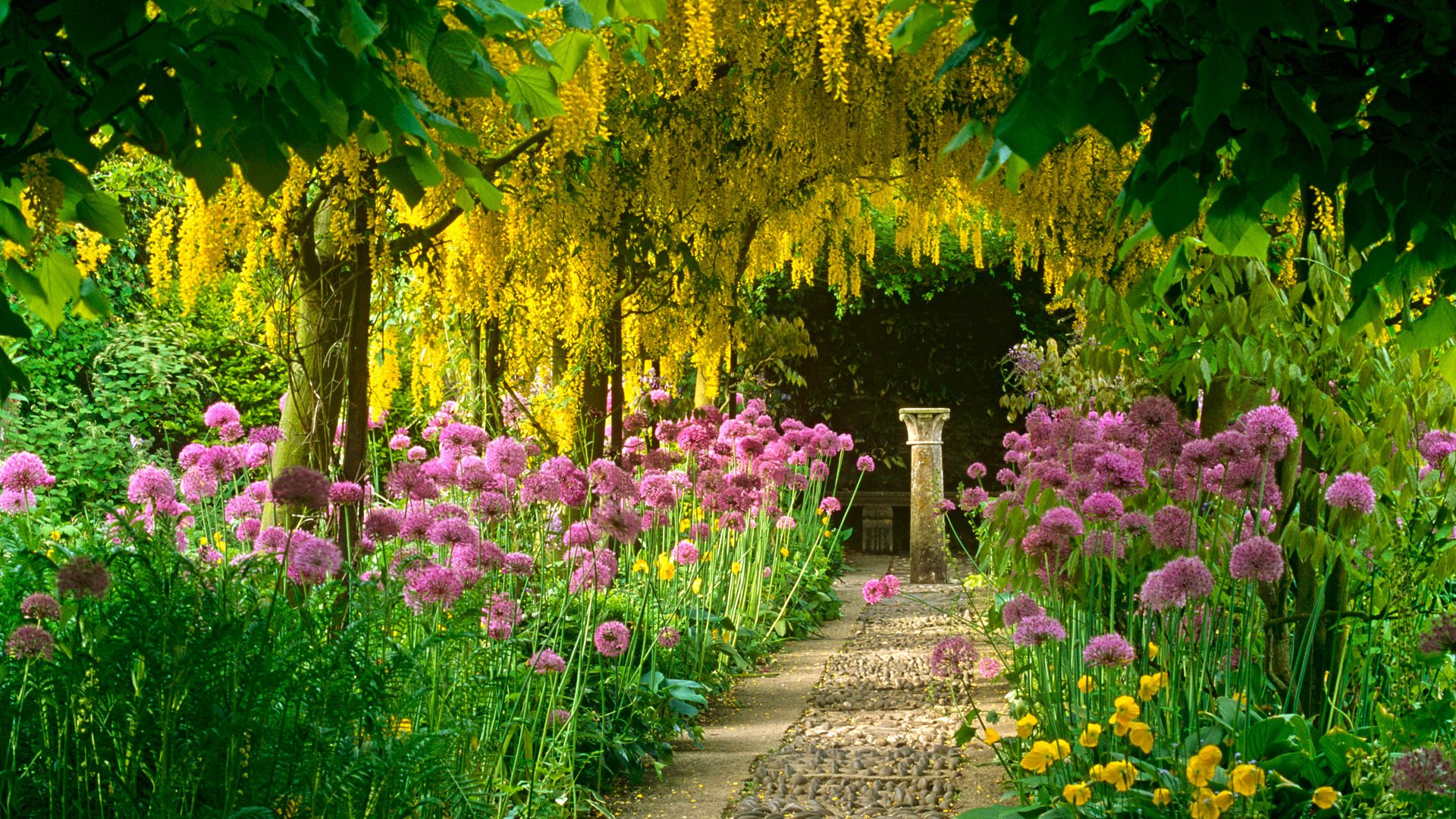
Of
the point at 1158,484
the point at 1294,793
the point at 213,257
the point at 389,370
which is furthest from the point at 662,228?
the point at 1294,793

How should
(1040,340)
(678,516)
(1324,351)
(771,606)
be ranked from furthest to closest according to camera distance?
(1040,340), (771,606), (678,516), (1324,351)

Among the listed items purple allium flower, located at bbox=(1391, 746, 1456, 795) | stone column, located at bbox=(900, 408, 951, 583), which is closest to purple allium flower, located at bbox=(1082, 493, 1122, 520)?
purple allium flower, located at bbox=(1391, 746, 1456, 795)

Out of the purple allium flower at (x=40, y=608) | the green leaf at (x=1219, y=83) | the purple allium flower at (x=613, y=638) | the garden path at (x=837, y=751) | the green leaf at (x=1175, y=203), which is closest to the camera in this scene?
the green leaf at (x=1219, y=83)

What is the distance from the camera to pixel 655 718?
13.7 feet

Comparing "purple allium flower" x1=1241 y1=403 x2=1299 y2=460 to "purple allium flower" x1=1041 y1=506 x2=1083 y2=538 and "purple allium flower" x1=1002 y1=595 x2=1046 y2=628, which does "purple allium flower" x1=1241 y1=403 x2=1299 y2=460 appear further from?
"purple allium flower" x1=1002 y1=595 x2=1046 y2=628

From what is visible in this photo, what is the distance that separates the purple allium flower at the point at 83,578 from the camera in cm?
201

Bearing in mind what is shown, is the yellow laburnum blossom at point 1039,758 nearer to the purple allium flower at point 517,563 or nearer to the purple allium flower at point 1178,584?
the purple allium flower at point 1178,584

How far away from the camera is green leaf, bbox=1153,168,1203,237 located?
1472 millimetres

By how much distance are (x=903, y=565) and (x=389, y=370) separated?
19.5ft

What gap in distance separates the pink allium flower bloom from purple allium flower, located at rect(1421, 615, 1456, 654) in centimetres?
296

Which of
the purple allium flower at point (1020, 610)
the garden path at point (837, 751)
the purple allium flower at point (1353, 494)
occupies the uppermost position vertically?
the purple allium flower at point (1353, 494)

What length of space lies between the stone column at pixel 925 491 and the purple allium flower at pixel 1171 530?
241 inches

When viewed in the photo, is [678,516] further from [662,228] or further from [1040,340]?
[1040,340]

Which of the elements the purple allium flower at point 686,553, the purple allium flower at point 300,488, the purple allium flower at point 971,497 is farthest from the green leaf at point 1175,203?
the purple allium flower at point 686,553
